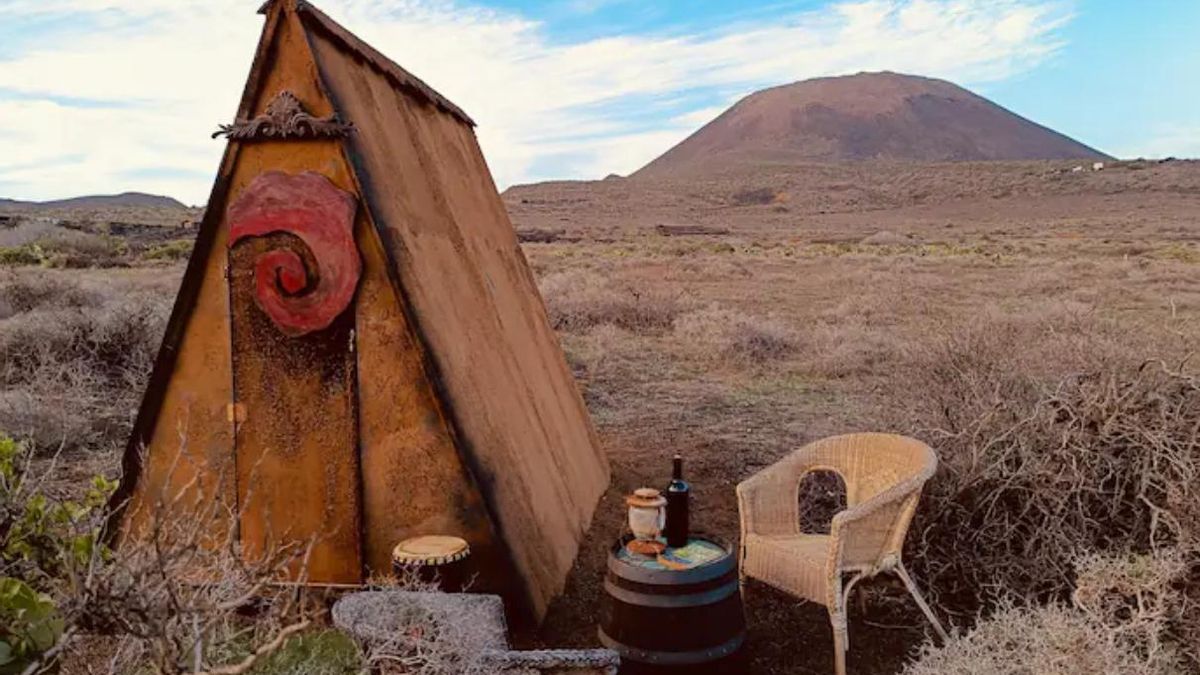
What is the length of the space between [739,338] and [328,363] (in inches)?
341

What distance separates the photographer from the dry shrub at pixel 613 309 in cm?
1497

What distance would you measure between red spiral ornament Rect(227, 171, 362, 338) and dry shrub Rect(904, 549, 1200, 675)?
2896 mm

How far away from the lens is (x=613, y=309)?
50.6 ft

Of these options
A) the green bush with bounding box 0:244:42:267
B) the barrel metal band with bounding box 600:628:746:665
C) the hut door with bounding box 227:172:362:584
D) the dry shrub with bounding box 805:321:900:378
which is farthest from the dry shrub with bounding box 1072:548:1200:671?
the green bush with bounding box 0:244:42:267

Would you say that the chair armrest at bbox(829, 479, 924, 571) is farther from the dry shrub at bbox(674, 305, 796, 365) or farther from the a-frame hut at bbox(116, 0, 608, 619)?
the dry shrub at bbox(674, 305, 796, 365)

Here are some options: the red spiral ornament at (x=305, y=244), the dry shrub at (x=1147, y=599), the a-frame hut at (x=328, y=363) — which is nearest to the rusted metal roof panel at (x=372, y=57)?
the a-frame hut at (x=328, y=363)

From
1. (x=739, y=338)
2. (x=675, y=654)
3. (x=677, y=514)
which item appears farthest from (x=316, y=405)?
(x=739, y=338)

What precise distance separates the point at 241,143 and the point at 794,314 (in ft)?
43.5

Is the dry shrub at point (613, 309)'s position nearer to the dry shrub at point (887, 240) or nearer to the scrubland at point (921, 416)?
the scrubland at point (921, 416)

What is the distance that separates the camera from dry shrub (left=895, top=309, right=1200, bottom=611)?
4.71 metres

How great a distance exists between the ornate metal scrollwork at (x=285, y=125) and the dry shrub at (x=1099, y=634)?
129 inches

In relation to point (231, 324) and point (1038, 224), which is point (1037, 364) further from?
point (1038, 224)

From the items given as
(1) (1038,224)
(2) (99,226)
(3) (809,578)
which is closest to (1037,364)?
(3) (809,578)

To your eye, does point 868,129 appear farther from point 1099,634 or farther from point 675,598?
point 675,598
